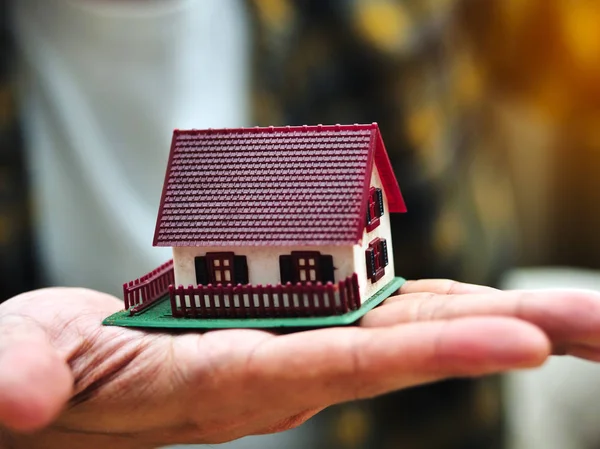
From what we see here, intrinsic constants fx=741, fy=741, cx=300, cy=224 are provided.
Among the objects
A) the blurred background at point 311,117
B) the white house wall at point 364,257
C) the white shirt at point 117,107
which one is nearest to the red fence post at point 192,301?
the white house wall at point 364,257

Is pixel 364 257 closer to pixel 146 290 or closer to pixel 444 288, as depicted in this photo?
pixel 444 288

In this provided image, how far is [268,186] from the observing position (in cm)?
448

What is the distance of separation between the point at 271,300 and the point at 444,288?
3.39 feet

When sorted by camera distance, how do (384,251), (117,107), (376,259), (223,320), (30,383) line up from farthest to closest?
(117,107), (384,251), (376,259), (223,320), (30,383)

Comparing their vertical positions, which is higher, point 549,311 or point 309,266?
point 309,266

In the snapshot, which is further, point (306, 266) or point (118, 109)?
point (118, 109)

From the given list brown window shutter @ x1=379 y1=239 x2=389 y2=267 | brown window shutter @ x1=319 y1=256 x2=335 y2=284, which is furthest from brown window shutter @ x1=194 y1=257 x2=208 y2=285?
brown window shutter @ x1=379 y1=239 x2=389 y2=267

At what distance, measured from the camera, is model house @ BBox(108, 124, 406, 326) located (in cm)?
425

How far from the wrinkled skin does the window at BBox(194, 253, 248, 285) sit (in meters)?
0.53

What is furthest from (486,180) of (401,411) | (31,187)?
(31,187)

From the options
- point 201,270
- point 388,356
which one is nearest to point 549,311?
point 388,356

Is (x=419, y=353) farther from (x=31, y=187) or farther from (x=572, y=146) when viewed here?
(x=572, y=146)

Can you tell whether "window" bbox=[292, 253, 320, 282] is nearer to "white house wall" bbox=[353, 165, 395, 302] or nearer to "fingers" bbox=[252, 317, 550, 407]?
"white house wall" bbox=[353, 165, 395, 302]

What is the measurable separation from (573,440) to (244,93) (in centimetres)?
496
